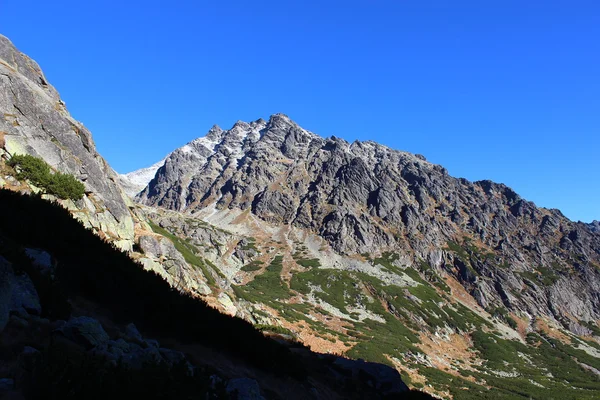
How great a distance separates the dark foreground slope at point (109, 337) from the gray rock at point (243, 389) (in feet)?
0.16

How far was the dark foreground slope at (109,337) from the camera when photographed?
5277mm

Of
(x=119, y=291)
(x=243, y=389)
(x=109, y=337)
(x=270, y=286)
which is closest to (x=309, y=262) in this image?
(x=270, y=286)

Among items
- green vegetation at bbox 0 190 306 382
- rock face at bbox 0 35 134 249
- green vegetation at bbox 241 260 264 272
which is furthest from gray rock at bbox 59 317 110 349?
green vegetation at bbox 241 260 264 272

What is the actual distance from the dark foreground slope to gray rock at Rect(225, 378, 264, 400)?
0.16 ft

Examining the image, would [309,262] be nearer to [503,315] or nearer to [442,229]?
[503,315]

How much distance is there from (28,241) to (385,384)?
15748 mm

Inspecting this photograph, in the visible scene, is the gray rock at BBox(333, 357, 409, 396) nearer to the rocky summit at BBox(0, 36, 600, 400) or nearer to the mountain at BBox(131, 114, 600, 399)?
the rocky summit at BBox(0, 36, 600, 400)

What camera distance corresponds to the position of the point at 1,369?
483cm

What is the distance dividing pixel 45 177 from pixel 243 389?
1035 inches

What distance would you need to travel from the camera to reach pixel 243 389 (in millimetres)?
8359

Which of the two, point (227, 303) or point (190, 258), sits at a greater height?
point (190, 258)

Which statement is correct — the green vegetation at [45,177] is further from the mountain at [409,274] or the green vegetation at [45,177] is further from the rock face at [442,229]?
the rock face at [442,229]

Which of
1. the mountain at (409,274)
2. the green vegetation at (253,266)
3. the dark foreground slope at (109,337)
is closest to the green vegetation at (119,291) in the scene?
the dark foreground slope at (109,337)

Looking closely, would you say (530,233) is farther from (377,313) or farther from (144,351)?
(144,351)
